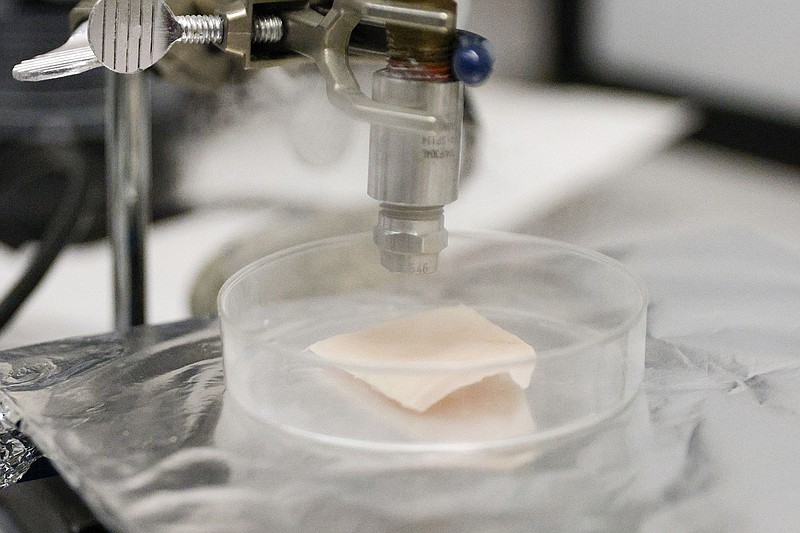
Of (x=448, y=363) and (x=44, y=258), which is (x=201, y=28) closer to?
(x=448, y=363)

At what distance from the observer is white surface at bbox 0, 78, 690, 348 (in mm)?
697

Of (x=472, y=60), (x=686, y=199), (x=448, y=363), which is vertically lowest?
(x=686, y=199)

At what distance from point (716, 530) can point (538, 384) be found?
85 mm

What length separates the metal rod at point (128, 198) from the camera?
1.67 ft

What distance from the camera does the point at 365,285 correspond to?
1.57 feet

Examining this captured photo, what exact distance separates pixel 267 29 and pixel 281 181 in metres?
0.50

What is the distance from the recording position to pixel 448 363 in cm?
34

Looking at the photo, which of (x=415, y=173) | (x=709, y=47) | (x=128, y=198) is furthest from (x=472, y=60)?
(x=709, y=47)

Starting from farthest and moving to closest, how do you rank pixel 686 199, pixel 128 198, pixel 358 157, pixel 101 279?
pixel 686 199
pixel 358 157
pixel 101 279
pixel 128 198

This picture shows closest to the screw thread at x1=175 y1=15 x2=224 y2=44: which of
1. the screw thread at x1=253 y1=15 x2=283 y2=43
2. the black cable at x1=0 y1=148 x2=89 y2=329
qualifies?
the screw thread at x1=253 y1=15 x2=283 y2=43

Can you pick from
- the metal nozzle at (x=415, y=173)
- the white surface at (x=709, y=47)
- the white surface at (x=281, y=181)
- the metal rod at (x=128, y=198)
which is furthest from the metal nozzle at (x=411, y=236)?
the white surface at (x=709, y=47)

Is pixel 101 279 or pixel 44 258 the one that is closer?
pixel 44 258

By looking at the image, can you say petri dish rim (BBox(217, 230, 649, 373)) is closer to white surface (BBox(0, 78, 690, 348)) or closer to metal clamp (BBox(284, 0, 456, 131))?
metal clamp (BBox(284, 0, 456, 131))

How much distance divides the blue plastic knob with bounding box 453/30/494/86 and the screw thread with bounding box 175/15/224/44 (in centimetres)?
9
